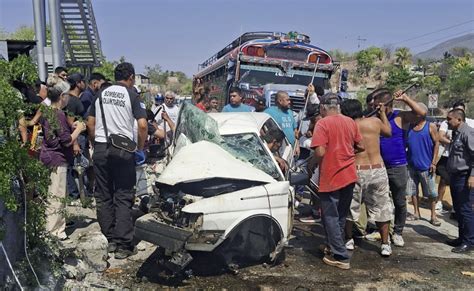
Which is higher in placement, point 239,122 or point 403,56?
point 403,56

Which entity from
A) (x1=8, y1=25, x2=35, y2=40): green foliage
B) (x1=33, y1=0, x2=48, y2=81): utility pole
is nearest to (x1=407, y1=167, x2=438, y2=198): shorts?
(x1=33, y1=0, x2=48, y2=81): utility pole

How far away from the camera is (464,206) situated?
5305mm

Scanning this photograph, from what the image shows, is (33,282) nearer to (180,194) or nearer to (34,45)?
(180,194)

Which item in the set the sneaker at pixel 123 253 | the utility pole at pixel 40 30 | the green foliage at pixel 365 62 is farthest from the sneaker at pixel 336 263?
the green foliage at pixel 365 62

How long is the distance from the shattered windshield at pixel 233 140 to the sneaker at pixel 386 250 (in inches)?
64.9

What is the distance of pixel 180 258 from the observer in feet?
12.6

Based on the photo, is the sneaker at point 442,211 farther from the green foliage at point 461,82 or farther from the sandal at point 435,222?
the green foliage at point 461,82

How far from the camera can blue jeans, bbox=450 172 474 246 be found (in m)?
5.26

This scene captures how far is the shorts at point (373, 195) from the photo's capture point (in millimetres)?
4938

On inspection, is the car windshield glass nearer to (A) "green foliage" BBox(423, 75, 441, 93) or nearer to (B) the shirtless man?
(B) the shirtless man

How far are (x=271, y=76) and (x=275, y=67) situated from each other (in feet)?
0.84

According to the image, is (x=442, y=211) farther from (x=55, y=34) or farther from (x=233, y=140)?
(x=55, y=34)

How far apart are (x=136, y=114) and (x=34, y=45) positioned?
712 cm

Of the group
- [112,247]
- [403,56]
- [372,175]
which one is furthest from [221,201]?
[403,56]
